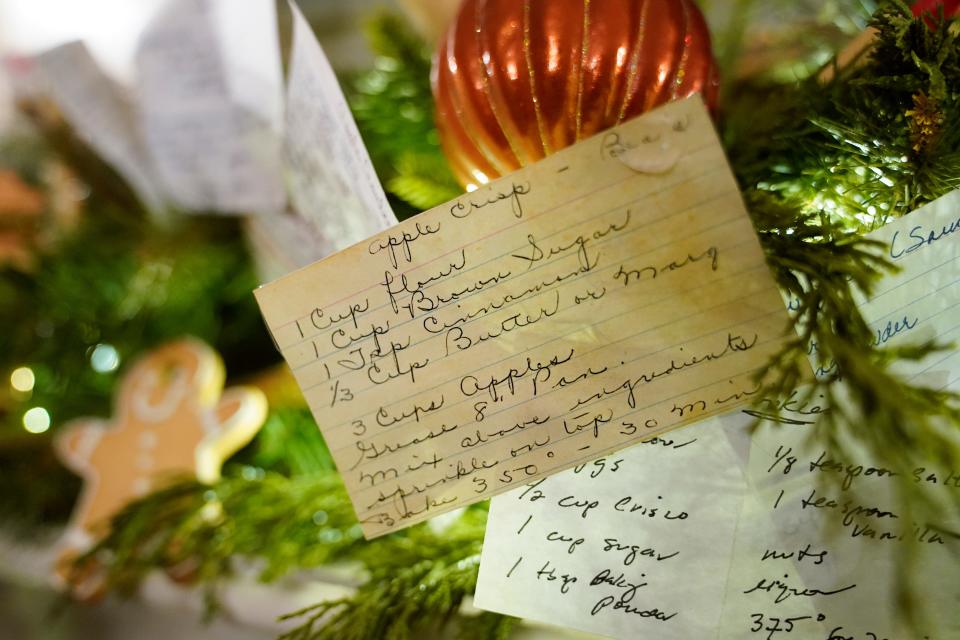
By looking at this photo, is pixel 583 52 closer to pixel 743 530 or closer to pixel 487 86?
pixel 487 86

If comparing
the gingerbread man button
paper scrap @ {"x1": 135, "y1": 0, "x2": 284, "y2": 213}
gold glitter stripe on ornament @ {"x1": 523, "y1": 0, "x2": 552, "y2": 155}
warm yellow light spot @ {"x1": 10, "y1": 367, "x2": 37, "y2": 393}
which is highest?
paper scrap @ {"x1": 135, "y1": 0, "x2": 284, "y2": 213}

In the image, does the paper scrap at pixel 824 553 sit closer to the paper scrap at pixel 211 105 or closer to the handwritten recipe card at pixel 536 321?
the handwritten recipe card at pixel 536 321

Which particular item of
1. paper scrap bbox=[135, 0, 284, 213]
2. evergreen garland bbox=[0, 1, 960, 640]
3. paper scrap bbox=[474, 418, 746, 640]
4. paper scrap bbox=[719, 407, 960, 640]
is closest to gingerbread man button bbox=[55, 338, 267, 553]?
evergreen garland bbox=[0, 1, 960, 640]

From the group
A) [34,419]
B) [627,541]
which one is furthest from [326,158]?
[34,419]

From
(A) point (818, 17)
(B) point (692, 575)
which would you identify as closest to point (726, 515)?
(B) point (692, 575)

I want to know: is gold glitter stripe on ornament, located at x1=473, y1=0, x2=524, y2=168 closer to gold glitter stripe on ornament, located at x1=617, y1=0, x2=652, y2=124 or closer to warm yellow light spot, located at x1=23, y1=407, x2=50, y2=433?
gold glitter stripe on ornament, located at x1=617, y1=0, x2=652, y2=124

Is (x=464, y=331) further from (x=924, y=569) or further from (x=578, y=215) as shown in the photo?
(x=924, y=569)
